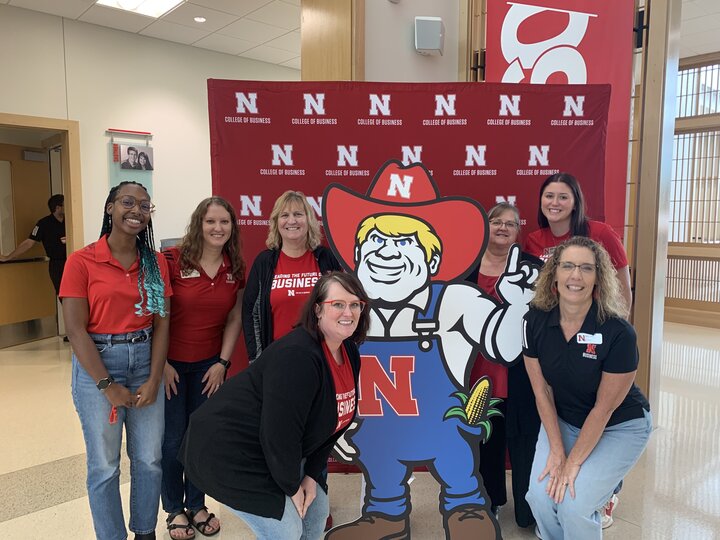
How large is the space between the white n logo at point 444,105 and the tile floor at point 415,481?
6.19 ft

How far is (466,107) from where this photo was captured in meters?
2.53

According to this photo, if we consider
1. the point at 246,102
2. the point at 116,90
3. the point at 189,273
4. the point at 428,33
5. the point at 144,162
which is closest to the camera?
the point at 189,273

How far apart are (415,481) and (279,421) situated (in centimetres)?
156

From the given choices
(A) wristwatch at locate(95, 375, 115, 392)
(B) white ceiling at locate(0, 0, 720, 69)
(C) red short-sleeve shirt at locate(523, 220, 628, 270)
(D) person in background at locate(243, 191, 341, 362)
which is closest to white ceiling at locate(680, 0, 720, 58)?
(B) white ceiling at locate(0, 0, 720, 69)

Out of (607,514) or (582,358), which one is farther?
(607,514)

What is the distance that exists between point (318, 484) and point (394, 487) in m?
0.43

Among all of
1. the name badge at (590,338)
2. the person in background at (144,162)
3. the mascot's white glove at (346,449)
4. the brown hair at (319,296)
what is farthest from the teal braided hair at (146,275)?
the person in background at (144,162)

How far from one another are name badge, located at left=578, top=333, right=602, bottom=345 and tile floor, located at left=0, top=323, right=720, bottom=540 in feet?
3.34

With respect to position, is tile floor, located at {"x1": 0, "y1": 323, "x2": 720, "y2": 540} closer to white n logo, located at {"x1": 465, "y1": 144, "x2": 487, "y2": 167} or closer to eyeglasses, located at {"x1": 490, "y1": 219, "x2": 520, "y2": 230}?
eyeglasses, located at {"x1": 490, "y1": 219, "x2": 520, "y2": 230}

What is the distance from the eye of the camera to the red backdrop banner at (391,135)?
8.23 ft

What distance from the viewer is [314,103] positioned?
2520mm

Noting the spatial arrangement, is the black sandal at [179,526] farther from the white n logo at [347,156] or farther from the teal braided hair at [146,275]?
the white n logo at [347,156]

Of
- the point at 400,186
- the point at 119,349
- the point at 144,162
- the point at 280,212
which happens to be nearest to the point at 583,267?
the point at 400,186

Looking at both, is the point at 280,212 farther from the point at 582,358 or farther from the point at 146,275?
the point at 582,358
